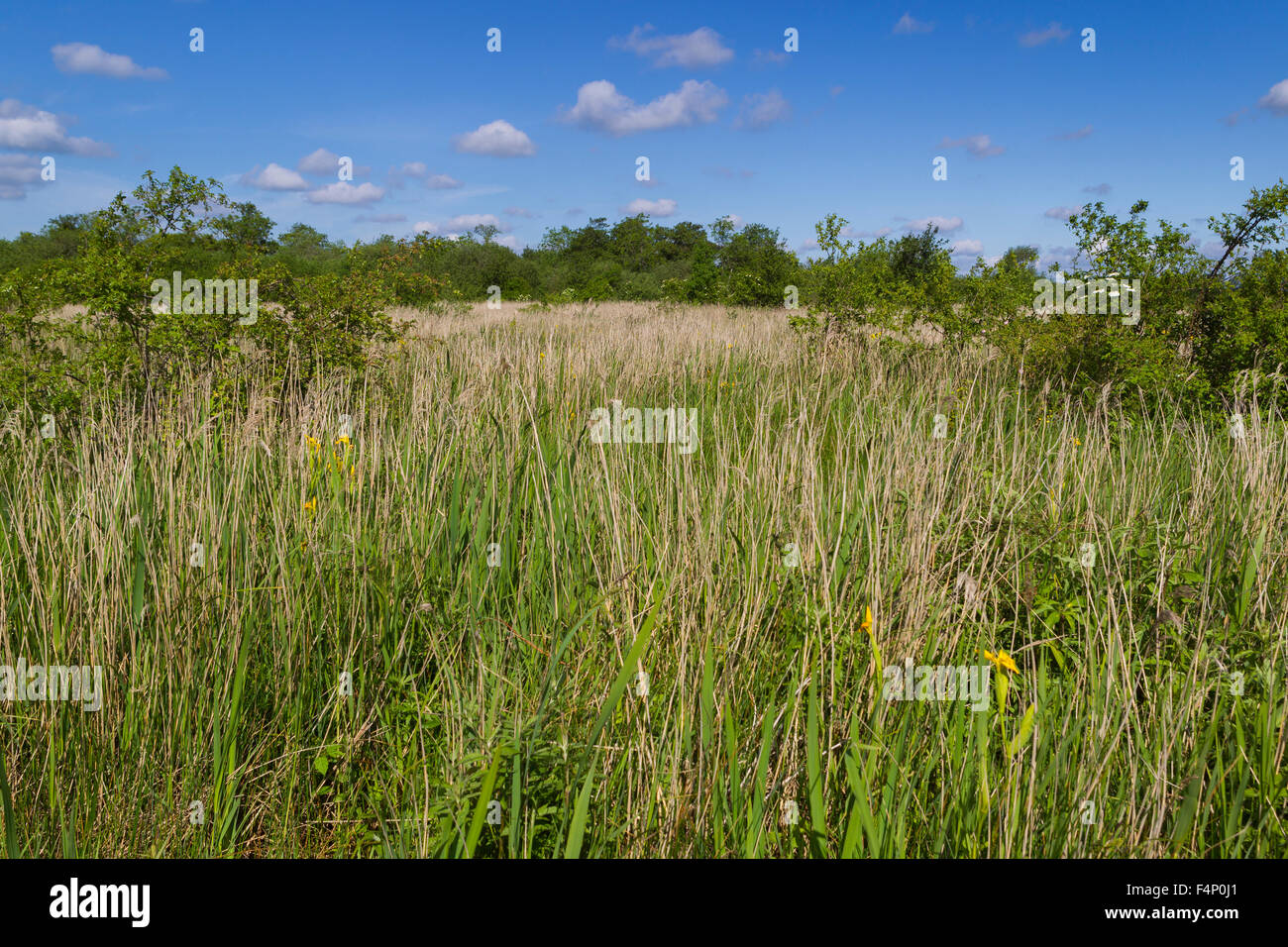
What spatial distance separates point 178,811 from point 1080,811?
2.14 meters

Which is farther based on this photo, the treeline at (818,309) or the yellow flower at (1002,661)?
the treeline at (818,309)

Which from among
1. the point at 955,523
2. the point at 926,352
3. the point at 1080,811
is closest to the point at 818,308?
the point at 926,352

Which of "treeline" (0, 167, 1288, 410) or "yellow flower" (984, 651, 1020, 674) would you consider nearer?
"yellow flower" (984, 651, 1020, 674)

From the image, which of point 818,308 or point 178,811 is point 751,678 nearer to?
point 178,811

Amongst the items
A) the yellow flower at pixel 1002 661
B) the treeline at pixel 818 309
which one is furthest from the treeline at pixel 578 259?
the yellow flower at pixel 1002 661

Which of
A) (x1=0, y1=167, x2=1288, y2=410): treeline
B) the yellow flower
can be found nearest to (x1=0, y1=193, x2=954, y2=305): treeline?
(x1=0, y1=167, x2=1288, y2=410): treeline

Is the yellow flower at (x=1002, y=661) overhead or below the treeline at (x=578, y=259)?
below

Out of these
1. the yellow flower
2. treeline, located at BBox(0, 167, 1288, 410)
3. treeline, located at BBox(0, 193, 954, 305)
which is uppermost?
treeline, located at BBox(0, 193, 954, 305)

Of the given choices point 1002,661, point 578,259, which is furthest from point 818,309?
point 578,259

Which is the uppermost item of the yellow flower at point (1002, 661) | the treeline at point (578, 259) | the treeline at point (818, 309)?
the treeline at point (578, 259)

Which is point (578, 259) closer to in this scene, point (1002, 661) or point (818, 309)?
point (818, 309)

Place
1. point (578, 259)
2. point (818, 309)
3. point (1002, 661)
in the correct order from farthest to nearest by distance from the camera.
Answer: point (578, 259) < point (818, 309) < point (1002, 661)

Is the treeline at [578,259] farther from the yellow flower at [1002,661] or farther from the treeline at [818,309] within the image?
the yellow flower at [1002,661]

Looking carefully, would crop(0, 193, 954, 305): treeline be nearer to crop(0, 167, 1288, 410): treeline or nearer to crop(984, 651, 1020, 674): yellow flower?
crop(0, 167, 1288, 410): treeline
